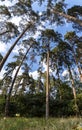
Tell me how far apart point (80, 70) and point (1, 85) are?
47.9 ft

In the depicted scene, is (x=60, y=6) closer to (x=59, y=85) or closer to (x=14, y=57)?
(x=14, y=57)

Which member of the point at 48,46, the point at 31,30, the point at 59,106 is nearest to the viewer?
the point at 31,30

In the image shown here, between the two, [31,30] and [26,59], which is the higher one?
[31,30]

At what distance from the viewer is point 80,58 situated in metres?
38.2

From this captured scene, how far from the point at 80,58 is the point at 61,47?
9.73ft

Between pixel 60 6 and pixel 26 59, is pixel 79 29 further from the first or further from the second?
pixel 26 59

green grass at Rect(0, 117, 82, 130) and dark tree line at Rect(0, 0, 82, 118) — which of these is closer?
green grass at Rect(0, 117, 82, 130)

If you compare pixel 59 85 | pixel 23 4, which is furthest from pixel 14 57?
pixel 23 4

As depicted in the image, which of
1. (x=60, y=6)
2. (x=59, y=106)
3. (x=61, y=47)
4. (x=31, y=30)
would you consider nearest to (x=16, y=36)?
(x=31, y=30)

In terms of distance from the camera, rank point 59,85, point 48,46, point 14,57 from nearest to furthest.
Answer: point 48,46 → point 14,57 → point 59,85

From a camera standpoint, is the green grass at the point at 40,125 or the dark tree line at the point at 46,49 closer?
the green grass at the point at 40,125

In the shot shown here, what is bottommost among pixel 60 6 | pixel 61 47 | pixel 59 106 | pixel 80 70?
pixel 59 106

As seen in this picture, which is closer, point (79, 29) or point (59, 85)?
point (79, 29)

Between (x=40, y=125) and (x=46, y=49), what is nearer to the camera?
(x=40, y=125)
